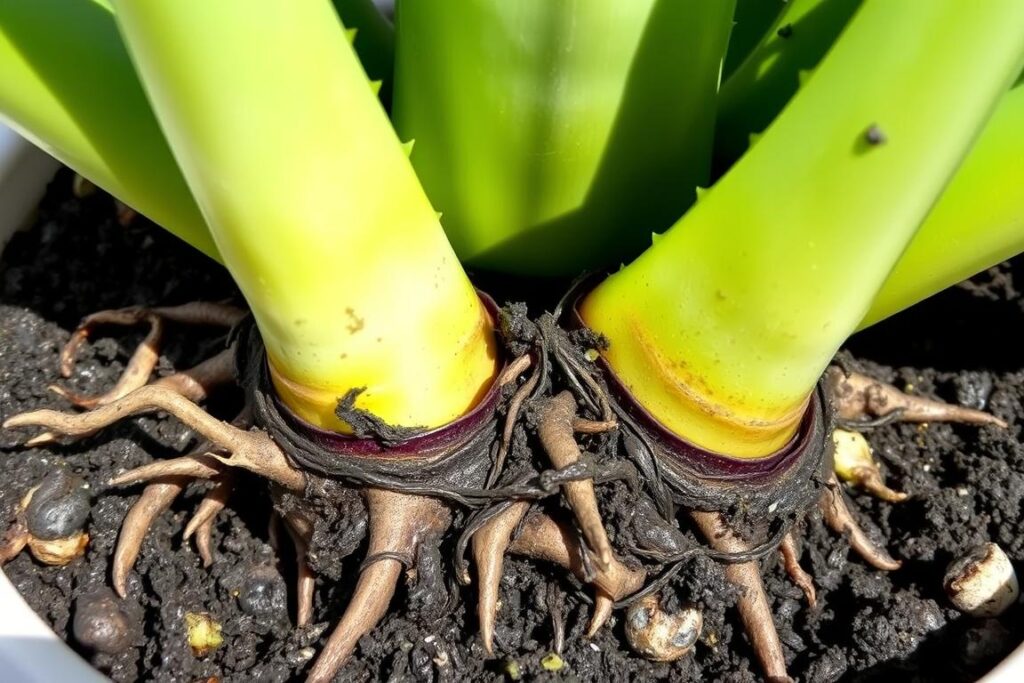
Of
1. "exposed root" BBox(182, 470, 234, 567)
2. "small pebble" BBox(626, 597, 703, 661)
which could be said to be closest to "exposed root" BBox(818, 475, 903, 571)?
"small pebble" BBox(626, 597, 703, 661)

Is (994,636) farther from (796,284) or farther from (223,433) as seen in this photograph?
(223,433)

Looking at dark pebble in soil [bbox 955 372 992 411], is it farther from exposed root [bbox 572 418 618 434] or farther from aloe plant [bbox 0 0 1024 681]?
exposed root [bbox 572 418 618 434]

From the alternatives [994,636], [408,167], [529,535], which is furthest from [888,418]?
[408,167]

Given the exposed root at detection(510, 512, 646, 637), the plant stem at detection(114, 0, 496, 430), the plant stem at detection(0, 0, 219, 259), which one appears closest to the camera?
the plant stem at detection(114, 0, 496, 430)

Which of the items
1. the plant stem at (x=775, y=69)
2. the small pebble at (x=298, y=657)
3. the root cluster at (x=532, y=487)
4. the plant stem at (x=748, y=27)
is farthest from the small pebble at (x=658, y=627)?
the plant stem at (x=748, y=27)

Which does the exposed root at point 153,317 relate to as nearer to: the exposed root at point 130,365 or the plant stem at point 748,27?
the exposed root at point 130,365

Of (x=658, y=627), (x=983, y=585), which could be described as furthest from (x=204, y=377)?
(x=983, y=585)
